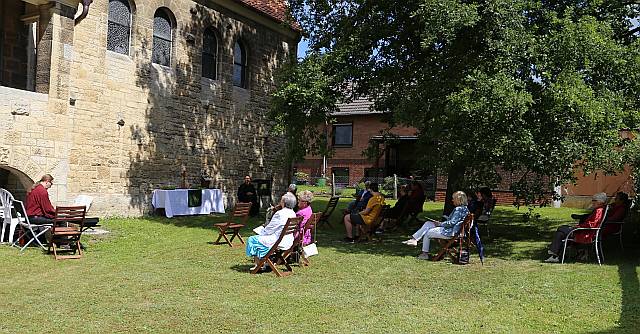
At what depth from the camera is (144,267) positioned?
352 inches

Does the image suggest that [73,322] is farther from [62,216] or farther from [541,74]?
[541,74]

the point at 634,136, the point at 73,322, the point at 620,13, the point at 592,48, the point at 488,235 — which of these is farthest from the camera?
the point at 488,235

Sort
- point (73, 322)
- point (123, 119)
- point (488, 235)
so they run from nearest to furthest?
point (73, 322) → point (488, 235) → point (123, 119)

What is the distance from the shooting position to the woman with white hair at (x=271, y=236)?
27.5ft

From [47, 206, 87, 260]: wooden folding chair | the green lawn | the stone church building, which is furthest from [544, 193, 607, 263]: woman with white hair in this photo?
the stone church building

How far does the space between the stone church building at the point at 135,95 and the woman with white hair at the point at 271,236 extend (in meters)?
6.37

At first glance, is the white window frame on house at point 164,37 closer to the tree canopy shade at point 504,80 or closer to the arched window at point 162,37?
the arched window at point 162,37

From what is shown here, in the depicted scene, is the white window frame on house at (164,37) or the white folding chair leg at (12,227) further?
the white window frame on house at (164,37)

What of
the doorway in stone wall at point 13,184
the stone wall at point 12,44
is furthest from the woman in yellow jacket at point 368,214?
the stone wall at point 12,44

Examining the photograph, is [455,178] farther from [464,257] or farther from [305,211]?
[305,211]

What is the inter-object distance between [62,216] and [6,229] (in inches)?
83.7

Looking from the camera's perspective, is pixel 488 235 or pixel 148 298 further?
pixel 488 235

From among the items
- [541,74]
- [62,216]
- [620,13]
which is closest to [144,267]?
[62,216]

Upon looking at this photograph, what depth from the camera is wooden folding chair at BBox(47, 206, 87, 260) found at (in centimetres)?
948
